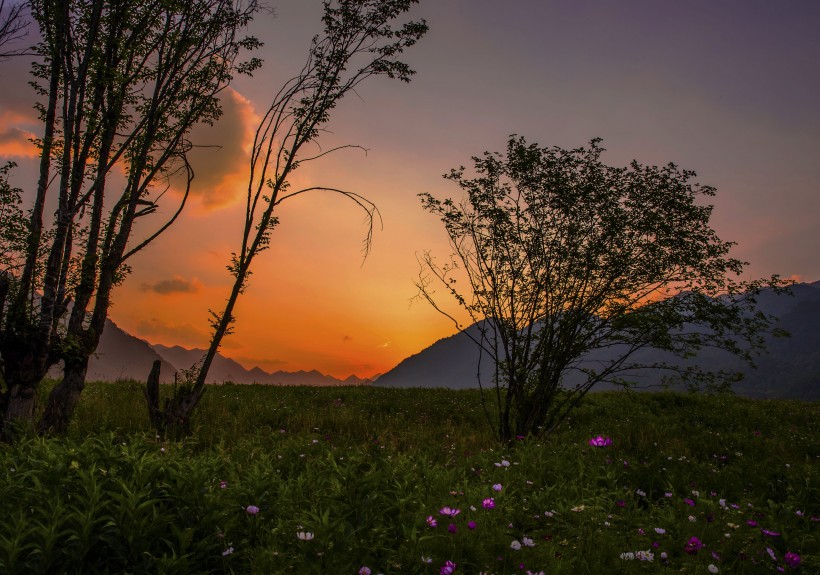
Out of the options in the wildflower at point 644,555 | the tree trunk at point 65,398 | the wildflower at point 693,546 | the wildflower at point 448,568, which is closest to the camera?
the wildflower at point 448,568

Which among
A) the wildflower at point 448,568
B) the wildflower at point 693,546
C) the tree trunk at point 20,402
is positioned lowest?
the wildflower at point 693,546

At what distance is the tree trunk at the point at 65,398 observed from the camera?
10516mm

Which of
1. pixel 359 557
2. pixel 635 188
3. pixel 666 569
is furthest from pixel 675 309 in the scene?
pixel 359 557

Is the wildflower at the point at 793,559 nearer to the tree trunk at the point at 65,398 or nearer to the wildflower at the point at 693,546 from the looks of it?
the wildflower at the point at 693,546

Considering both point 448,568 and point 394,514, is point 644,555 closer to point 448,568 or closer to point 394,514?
point 448,568

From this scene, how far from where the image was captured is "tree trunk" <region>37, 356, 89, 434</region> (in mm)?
10516

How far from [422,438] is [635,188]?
7706 millimetres

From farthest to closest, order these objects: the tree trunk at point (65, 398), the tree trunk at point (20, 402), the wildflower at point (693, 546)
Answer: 1. the tree trunk at point (65, 398)
2. the tree trunk at point (20, 402)
3. the wildflower at point (693, 546)

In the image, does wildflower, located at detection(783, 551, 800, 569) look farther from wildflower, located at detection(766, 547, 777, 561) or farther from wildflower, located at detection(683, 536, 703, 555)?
wildflower, located at detection(683, 536, 703, 555)

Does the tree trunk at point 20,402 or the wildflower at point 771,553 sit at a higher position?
the tree trunk at point 20,402

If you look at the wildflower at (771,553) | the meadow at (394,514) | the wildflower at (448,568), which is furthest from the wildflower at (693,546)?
the wildflower at (448,568)

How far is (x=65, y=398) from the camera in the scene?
10812 mm

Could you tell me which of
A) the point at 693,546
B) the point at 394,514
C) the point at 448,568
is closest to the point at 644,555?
the point at 693,546

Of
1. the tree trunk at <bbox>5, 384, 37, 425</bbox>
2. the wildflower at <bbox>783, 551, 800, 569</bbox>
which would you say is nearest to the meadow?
the wildflower at <bbox>783, 551, 800, 569</bbox>
